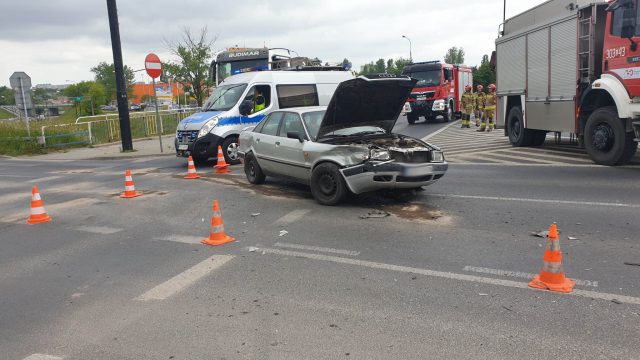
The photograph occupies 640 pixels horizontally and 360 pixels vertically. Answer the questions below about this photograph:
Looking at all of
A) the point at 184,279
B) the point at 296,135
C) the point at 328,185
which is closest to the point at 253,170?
the point at 296,135

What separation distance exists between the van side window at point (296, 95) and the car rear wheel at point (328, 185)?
262 inches

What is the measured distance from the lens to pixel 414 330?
3.69 metres

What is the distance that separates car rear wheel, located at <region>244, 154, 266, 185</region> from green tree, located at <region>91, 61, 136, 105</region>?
7408 centimetres

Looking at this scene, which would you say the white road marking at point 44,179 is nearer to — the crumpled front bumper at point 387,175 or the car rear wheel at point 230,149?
the car rear wheel at point 230,149

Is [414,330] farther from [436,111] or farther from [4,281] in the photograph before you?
[436,111]

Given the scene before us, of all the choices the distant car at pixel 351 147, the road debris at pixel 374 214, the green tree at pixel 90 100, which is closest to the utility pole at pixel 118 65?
the distant car at pixel 351 147

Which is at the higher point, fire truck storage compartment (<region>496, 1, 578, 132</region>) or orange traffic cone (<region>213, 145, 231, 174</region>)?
fire truck storage compartment (<region>496, 1, 578, 132</region>)

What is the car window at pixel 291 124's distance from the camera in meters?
8.66

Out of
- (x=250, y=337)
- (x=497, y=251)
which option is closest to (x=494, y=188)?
(x=497, y=251)

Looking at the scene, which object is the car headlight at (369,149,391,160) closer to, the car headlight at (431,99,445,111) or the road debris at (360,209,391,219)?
the road debris at (360,209,391,219)

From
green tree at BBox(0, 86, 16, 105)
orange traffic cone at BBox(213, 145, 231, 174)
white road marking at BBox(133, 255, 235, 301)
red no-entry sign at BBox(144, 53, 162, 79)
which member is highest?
green tree at BBox(0, 86, 16, 105)

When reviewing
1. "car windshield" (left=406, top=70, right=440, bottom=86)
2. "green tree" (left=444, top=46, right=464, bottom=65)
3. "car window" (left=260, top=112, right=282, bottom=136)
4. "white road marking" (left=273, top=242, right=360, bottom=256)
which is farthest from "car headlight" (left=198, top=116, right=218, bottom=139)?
"green tree" (left=444, top=46, right=464, bottom=65)

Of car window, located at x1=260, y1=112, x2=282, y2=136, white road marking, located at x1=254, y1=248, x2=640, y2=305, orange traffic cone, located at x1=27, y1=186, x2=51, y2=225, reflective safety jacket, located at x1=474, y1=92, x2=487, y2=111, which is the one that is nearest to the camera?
white road marking, located at x1=254, y1=248, x2=640, y2=305

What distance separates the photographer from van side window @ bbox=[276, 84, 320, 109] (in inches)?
564
